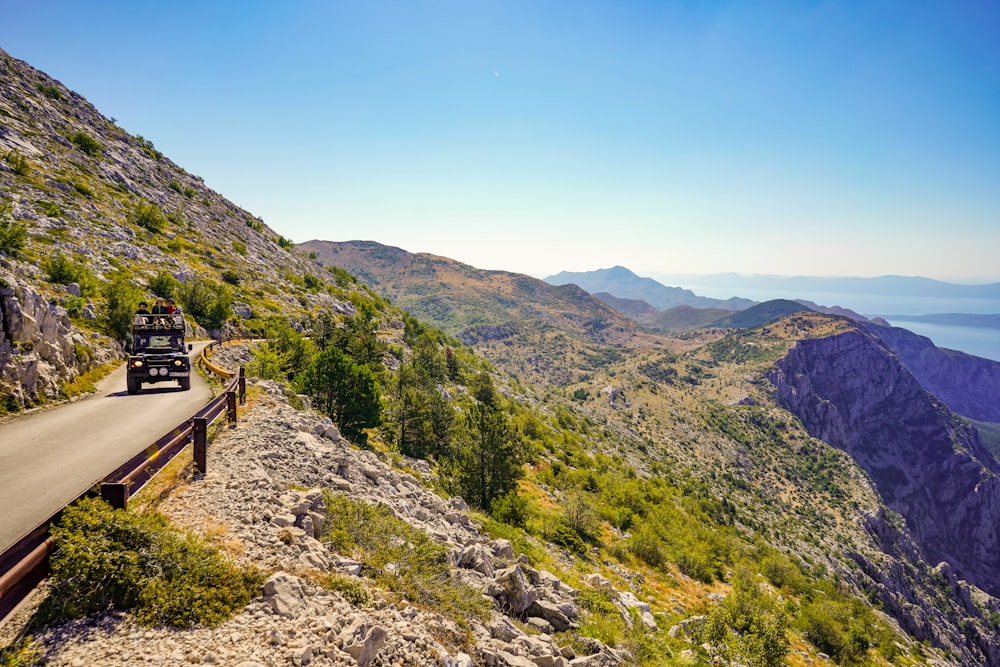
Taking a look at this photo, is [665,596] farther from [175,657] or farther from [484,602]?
[175,657]

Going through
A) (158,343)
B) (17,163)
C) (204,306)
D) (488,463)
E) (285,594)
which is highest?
(17,163)

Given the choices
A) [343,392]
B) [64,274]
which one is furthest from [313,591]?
[64,274]

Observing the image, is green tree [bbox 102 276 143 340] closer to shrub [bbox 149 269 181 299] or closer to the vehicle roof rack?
the vehicle roof rack

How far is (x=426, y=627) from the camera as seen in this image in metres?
8.95

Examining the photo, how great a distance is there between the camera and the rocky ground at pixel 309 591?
258 inches

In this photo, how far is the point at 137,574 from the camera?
7.09 meters

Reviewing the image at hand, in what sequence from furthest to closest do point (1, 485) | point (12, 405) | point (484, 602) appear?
point (12, 405), point (484, 602), point (1, 485)

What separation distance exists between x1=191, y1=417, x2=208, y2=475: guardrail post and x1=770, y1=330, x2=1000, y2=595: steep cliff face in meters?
178

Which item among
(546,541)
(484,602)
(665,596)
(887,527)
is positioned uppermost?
(484,602)

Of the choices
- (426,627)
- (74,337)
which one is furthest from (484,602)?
(74,337)

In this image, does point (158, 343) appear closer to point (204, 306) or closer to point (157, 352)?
point (157, 352)

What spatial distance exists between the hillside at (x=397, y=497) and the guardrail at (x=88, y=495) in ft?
1.80

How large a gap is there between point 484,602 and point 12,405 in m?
18.8

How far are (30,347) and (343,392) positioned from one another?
527 inches
